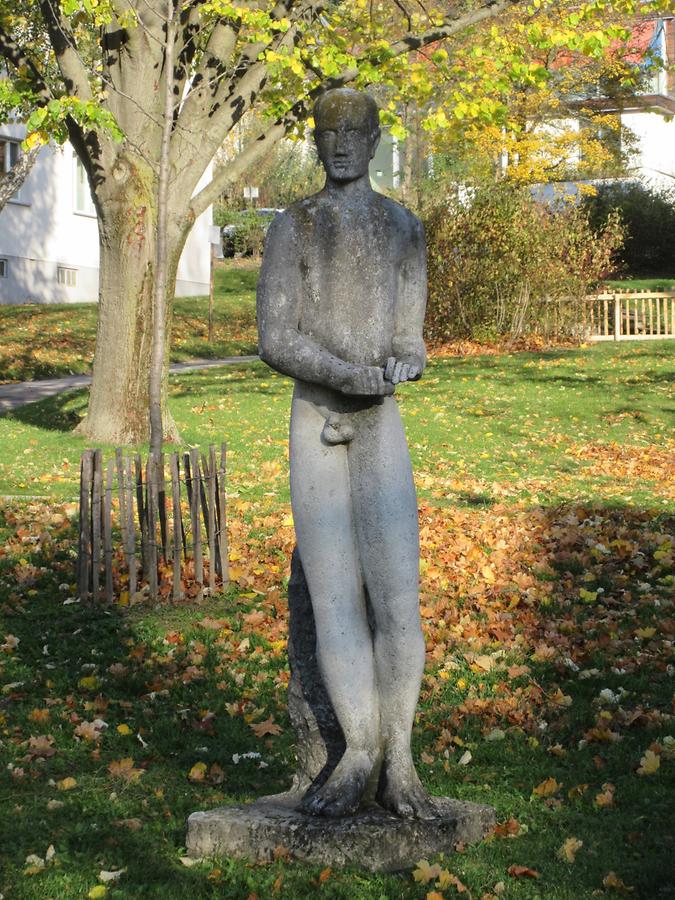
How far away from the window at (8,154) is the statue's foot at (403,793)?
3113cm

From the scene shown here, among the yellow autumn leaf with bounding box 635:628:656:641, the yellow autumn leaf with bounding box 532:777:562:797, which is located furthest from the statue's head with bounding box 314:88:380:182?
the yellow autumn leaf with bounding box 635:628:656:641

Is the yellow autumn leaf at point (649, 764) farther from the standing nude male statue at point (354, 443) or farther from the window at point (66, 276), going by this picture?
the window at point (66, 276)

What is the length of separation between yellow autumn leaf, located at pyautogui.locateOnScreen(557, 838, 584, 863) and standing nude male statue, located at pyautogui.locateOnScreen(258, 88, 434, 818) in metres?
0.60

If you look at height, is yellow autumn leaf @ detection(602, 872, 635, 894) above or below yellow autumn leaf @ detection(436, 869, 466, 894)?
below

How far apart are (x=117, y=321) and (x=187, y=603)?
23.4 ft

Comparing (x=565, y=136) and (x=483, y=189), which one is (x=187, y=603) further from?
(x=565, y=136)

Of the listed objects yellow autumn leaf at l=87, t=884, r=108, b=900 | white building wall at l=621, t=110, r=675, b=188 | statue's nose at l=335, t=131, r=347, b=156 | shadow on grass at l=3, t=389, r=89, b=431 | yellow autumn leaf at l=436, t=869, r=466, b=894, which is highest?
white building wall at l=621, t=110, r=675, b=188

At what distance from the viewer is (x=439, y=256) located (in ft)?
92.7

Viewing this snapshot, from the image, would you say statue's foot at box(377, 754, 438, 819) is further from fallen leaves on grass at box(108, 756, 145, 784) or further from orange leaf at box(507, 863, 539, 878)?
fallen leaves on grass at box(108, 756, 145, 784)

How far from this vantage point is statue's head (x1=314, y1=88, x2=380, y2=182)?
4695 millimetres

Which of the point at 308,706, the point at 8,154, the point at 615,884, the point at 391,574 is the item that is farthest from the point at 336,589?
the point at 8,154

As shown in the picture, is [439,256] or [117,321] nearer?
[117,321]

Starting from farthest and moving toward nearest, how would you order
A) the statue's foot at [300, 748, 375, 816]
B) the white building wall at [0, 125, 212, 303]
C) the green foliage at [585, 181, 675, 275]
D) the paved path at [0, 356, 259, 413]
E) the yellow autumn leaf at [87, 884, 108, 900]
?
the green foliage at [585, 181, 675, 275] → the white building wall at [0, 125, 212, 303] → the paved path at [0, 356, 259, 413] → the statue's foot at [300, 748, 375, 816] → the yellow autumn leaf at [87, 884, 108, 900]

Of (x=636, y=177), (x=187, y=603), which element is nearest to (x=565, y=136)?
(x=636, y=177)
